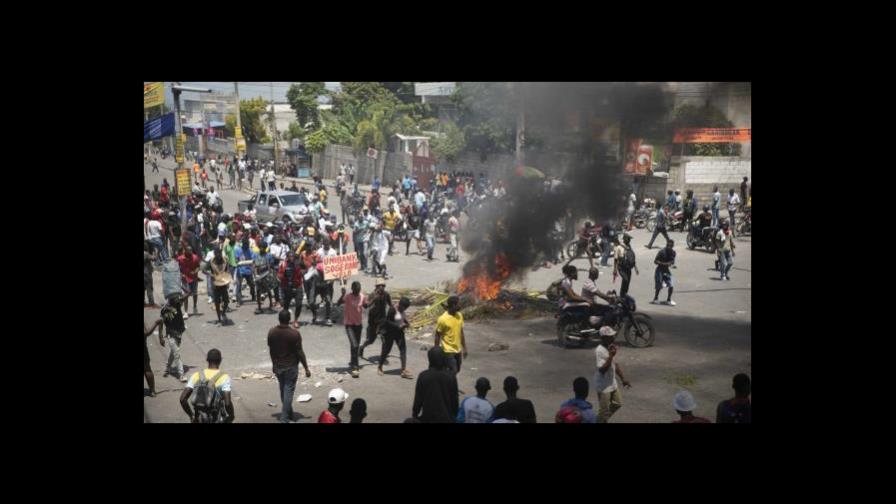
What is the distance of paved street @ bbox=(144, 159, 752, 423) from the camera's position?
29.6 feet

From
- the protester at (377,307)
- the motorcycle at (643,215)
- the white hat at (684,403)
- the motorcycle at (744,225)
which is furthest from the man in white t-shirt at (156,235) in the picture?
the motorcycle at (744,225)

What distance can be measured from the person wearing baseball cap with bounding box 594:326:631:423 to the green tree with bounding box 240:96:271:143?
18.6 meters

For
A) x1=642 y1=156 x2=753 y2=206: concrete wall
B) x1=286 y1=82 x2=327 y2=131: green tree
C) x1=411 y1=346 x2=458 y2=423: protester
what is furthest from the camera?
x1=286 y1=82 x2=327 y2=131: green tree

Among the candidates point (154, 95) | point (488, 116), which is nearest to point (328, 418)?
point (154, 95)

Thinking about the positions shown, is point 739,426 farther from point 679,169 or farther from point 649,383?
point 679,169

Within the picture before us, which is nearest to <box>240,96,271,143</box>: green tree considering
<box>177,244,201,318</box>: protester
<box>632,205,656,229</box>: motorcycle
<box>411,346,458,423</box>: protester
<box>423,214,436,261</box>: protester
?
<box>423,214,436,261</box>: protester

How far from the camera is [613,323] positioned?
10.5 m

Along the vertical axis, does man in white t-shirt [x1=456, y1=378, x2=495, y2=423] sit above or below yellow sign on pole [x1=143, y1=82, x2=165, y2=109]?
below

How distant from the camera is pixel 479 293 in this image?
12367 mm

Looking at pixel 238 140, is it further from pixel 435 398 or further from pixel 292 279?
pixel 435 398

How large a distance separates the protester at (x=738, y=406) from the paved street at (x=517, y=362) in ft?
4.90

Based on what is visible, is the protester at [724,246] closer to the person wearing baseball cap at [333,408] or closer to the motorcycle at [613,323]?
the motorcycle at [613,323]

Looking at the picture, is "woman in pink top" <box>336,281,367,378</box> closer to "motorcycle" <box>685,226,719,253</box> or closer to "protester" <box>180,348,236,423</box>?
"protester" <box>180,348,236,423</box>

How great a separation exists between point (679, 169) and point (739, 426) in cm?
1325
